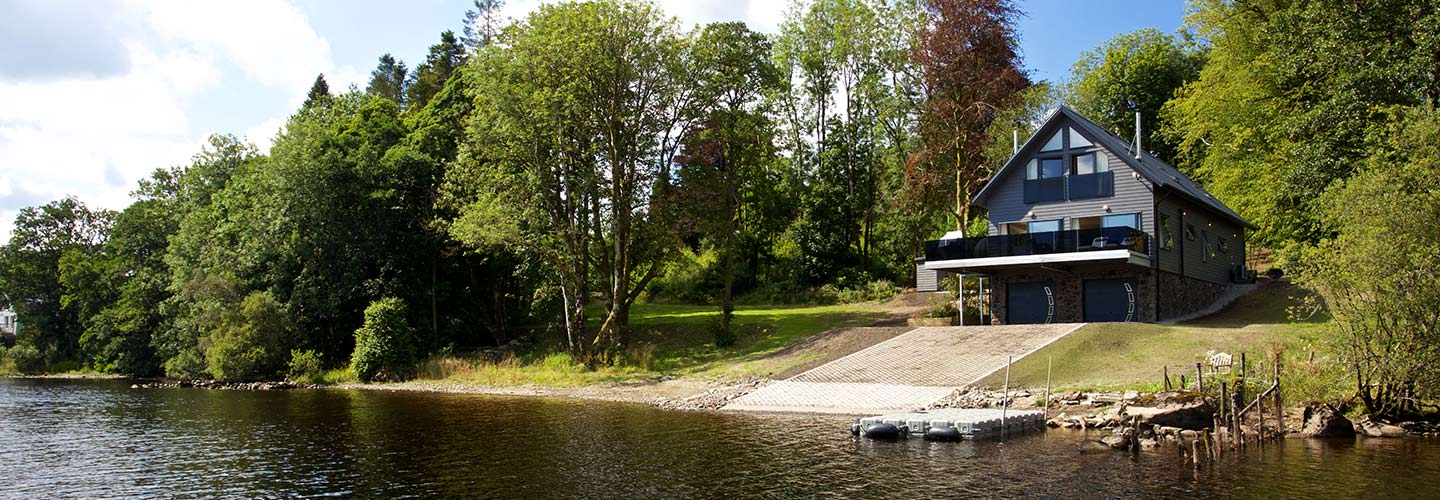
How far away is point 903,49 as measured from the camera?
196ft

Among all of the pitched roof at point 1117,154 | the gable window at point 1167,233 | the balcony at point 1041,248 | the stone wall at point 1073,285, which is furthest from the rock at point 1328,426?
the gable window at point 1167,233

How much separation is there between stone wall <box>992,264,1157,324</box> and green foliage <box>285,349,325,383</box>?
31.3 meters

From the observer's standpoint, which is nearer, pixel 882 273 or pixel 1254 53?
pixel 1254 53

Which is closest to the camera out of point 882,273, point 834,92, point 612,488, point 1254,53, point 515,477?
point 612,488

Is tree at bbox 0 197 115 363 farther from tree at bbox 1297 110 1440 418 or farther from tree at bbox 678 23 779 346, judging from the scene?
tree at bbox 1297 110 1440 418

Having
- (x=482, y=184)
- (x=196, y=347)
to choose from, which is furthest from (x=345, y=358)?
(x=482, y=184)

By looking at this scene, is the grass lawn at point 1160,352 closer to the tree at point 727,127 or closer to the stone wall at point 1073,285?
the stone wall at point 1073,285

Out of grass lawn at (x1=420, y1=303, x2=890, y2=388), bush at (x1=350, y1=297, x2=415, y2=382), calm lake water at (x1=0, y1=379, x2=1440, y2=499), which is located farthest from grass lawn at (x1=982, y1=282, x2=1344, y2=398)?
bush at (x1=350, y1=297, x2=415, y2=382)

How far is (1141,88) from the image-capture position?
62031mm

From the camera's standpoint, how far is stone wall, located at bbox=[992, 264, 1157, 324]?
3644cm

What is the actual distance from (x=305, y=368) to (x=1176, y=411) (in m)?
38.3

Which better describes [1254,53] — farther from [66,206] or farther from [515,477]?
[66,206]

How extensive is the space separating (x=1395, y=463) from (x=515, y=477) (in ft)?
55.5

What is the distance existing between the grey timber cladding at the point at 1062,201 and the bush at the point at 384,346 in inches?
1060
